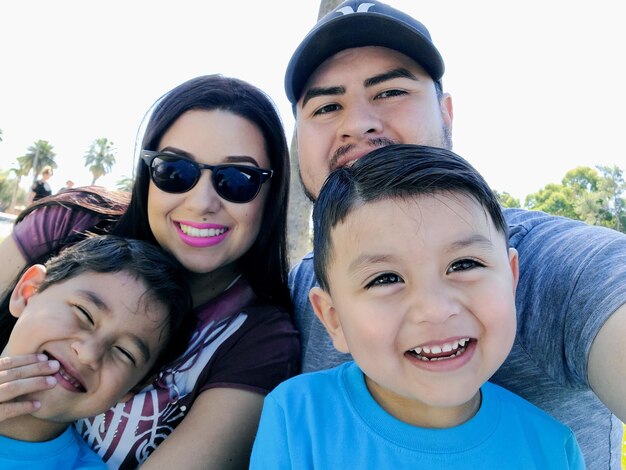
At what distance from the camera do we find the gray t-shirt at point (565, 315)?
50.6 inches

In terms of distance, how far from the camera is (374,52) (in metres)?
2.31

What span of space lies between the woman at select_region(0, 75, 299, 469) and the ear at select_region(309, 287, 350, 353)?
17.0 inches

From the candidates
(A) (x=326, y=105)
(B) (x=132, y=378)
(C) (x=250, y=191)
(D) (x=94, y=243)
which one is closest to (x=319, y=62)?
(A) (x=326, y=105)

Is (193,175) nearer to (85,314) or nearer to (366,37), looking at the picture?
(85,314)

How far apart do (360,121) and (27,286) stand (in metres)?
1.77

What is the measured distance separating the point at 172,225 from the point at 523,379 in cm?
175

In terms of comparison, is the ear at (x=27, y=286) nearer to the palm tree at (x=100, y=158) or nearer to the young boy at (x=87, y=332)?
the young boy at (x=87, y=332)

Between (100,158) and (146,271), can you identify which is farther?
(100,158)

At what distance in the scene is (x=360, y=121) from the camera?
2223 mm

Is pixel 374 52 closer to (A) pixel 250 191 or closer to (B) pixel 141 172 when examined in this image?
(A) pixel 250 191

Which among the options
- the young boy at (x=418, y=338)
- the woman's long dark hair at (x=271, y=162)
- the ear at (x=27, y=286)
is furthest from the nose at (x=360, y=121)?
the ear at (x=27, y=286)

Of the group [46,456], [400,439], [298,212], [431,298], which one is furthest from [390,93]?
[298,212]

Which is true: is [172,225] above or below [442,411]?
above

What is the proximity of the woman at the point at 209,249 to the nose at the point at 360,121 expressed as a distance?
1.48ft
